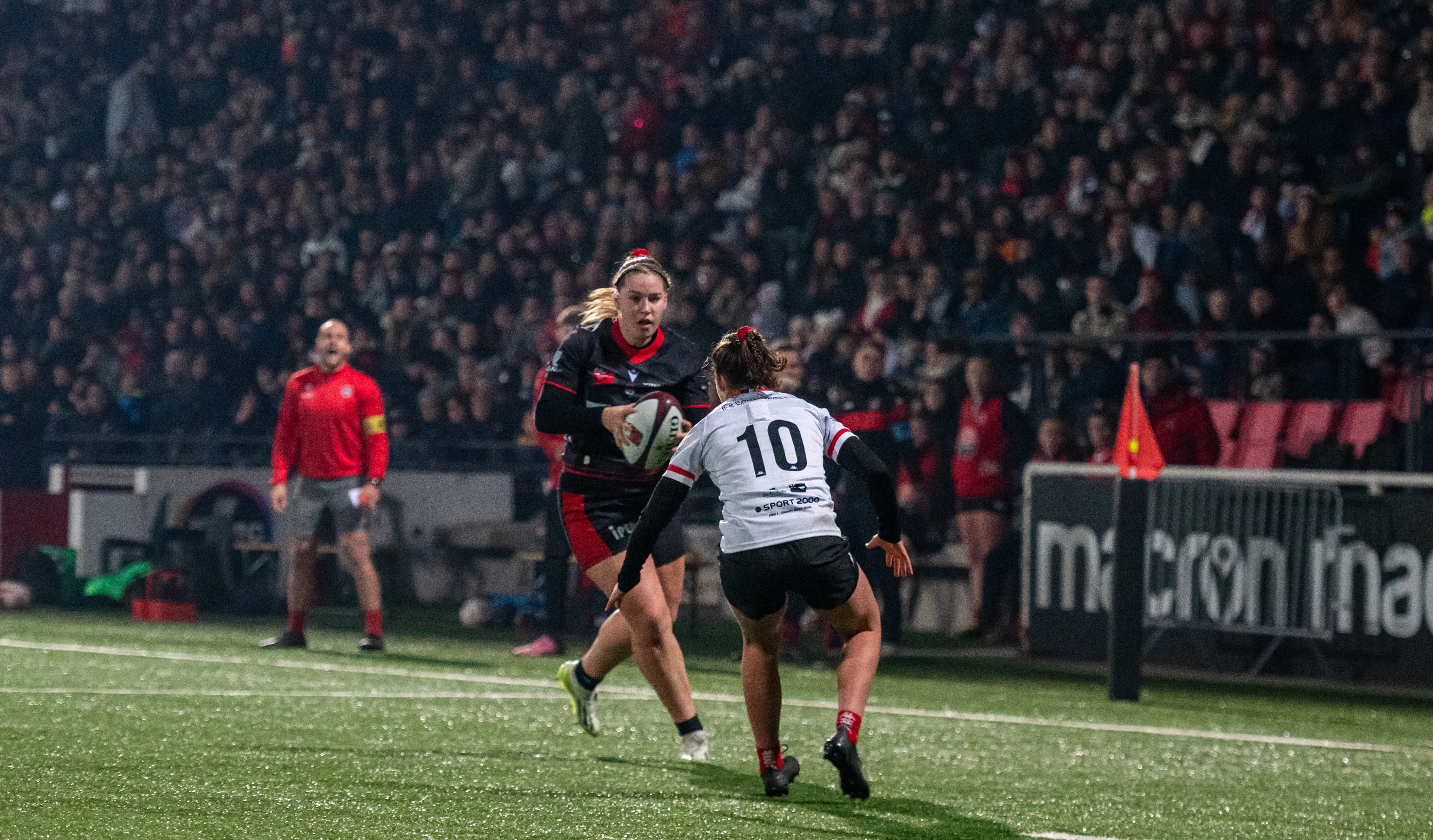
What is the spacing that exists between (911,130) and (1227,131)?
3.32 metres

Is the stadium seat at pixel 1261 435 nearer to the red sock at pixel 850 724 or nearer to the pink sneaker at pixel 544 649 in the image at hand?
the pink sneaker at pixel 544 649

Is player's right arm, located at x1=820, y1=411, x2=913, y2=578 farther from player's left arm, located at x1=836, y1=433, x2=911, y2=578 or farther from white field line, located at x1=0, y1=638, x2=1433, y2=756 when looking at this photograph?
white field line, located at x1=0, y1=638, x2=1433, y2=756

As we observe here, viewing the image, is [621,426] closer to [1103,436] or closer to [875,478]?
[875,478]

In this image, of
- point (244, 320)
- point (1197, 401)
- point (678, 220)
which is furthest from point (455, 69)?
point (1197, 401)

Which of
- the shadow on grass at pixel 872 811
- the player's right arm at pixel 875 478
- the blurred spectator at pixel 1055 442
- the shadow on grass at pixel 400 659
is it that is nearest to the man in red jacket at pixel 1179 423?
the blurred spectator at pixel 1055 442

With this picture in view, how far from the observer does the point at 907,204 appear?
1697 centimetres

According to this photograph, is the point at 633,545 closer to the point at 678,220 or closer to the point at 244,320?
the point at 678,220

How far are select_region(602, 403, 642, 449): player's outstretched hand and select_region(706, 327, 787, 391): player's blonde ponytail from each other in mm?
730

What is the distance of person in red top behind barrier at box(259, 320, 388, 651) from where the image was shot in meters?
13.0

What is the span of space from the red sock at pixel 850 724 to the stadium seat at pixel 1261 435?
26.3 feet

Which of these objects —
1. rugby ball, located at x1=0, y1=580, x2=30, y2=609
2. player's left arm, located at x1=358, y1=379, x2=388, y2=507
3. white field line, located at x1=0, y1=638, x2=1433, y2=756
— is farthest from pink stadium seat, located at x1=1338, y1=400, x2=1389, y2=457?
rugby ball, located at x1=0, y1=580, x2=30, y2=609

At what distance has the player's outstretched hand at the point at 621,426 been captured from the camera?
7344 millimetres

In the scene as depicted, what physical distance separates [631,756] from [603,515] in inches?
40.3

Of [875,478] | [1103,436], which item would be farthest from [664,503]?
[1103,436]
